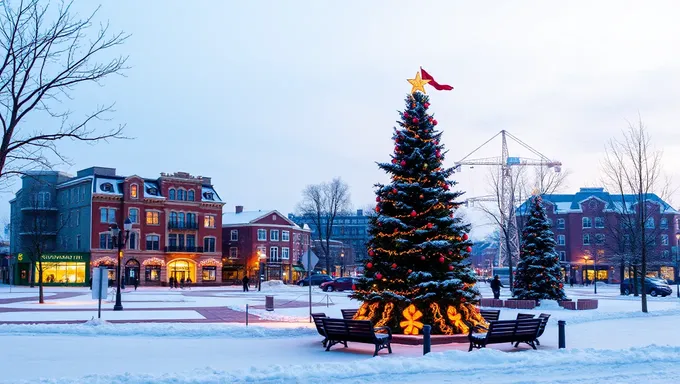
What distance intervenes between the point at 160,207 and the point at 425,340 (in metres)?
63.0

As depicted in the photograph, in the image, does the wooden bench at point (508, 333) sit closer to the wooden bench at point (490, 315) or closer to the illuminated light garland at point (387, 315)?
the illuminated light garland at point (387, 315)

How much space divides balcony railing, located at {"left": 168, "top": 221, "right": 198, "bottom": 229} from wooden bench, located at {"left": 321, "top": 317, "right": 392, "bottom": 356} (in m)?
61.2

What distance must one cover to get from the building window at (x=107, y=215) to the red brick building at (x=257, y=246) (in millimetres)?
18451

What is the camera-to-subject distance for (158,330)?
19.0m

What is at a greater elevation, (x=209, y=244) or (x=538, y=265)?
(x=538, y=265)

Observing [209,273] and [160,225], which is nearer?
[160,225]

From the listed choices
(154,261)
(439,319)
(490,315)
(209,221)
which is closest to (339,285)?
(154,261)

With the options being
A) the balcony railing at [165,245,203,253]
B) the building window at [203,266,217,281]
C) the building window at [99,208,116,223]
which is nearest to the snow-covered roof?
the balcony railing at [165,245,203,253]

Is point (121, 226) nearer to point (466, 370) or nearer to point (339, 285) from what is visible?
point (339, 285)

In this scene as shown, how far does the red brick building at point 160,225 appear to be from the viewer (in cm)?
7012

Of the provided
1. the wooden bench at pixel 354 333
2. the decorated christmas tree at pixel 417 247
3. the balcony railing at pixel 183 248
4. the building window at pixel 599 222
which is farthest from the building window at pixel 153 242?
the wooden bench at pixel 354 333

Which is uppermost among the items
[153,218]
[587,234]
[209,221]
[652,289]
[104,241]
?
[153,218]

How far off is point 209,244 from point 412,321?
62.9 metres

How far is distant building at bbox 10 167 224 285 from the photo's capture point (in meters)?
69.8
